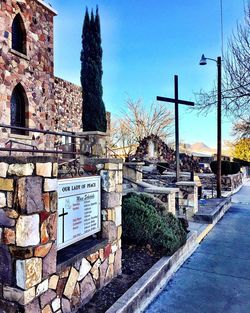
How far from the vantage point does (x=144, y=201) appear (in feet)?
17.0

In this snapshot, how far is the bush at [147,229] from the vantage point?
437 centimetres

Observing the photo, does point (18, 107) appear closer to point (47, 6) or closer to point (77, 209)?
point (47, 6)

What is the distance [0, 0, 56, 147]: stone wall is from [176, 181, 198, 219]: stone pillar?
4.61 m

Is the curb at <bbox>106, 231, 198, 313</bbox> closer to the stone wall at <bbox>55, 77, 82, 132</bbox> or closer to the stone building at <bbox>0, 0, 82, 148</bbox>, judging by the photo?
the stone building at <bbox>0, 0, 82, 148</bbox>

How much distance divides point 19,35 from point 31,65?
0.89m

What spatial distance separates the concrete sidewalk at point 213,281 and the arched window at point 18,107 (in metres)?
6.04

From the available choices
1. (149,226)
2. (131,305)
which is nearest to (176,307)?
(131,305)

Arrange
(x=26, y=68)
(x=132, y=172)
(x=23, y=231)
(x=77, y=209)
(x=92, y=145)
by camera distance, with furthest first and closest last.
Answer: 1. (x=26, y=68)
2. (x=132, y=172)
3. (x=92, y=145)
4. (x=77, y=209)
5. (x=23, y=231)

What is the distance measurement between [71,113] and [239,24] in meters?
7.41

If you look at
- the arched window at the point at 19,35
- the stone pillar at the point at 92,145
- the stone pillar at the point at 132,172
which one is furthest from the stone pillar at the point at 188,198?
the arched window at the point at 19,35

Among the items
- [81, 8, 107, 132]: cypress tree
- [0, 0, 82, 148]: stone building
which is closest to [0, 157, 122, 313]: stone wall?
[0, 0, 82, 148]: stone building

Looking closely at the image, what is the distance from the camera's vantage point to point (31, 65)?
28.2 ft

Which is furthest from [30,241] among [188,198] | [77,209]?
[188,198]

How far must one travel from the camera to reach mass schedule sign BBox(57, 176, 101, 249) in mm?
2844
